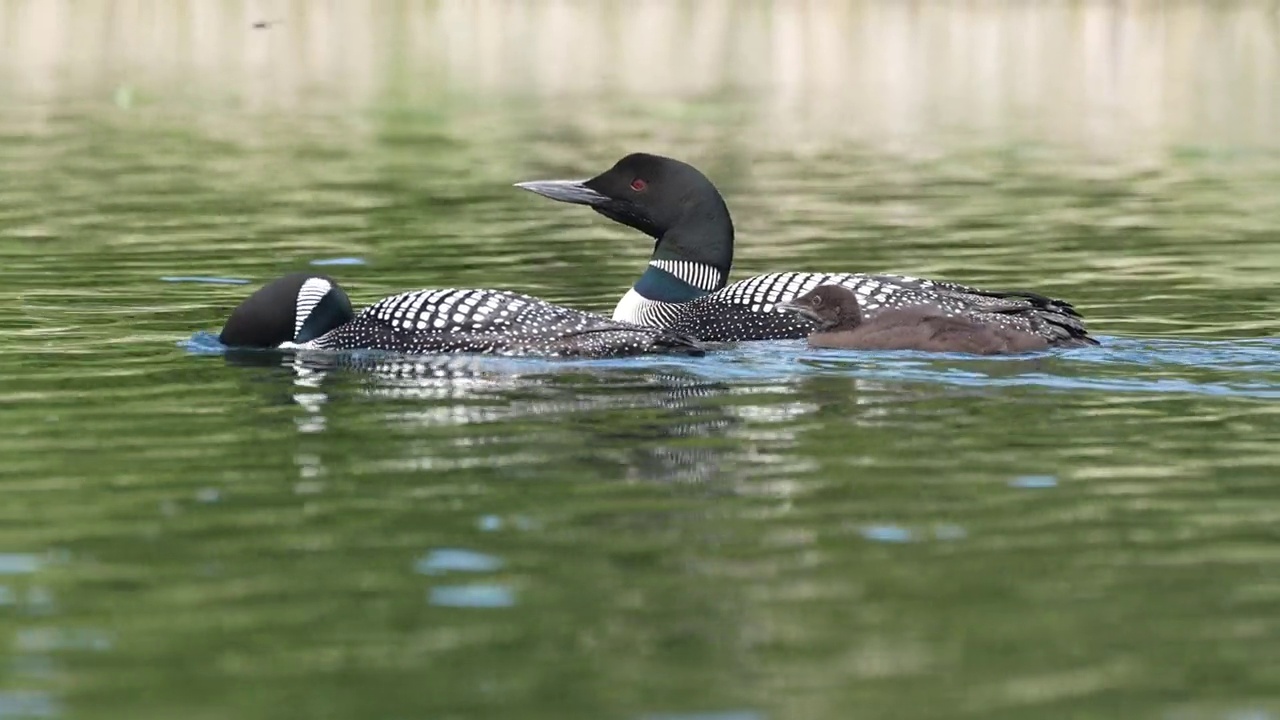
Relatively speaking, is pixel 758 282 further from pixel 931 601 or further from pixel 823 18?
pixel 823 18

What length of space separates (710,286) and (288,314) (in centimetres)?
227

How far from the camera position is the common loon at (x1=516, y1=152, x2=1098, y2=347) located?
1040 cm

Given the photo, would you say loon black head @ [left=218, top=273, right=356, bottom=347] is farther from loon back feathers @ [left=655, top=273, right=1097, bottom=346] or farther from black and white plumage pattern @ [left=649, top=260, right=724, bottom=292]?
black and white plumage pattern @ [left=649, top=260, right=724, bottom=292]

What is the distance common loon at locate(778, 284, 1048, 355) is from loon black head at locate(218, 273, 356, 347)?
7.16ft

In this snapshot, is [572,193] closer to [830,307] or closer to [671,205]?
[671,205]

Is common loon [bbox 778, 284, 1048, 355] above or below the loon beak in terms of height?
below

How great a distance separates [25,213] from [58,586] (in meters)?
11.4

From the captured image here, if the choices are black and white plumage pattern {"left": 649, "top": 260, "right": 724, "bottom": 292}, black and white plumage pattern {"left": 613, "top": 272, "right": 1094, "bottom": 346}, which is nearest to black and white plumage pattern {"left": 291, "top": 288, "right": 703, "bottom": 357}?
black and white plumage pattern {"left": 613, "top": 272, "right": 1094, "bottom": 346}

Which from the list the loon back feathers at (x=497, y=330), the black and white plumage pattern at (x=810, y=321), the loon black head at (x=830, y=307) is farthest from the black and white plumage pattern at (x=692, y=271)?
the loon back feathers at (x=497, y=330)

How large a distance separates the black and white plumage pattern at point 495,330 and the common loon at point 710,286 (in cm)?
Answer: 63

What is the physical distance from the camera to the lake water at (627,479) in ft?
17.2

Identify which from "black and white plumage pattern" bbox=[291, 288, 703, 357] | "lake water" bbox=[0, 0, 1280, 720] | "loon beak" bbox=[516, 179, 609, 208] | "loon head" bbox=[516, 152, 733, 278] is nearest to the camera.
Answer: "lake water" bbox=[0, 0, 1280, 720]

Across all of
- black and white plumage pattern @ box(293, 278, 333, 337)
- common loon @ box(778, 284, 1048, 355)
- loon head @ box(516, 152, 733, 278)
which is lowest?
common loon @ box(778, 284, 1048, 355)

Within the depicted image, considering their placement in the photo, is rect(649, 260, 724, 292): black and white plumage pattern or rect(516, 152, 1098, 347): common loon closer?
rect(516, 152, 1098, 347): common loon
